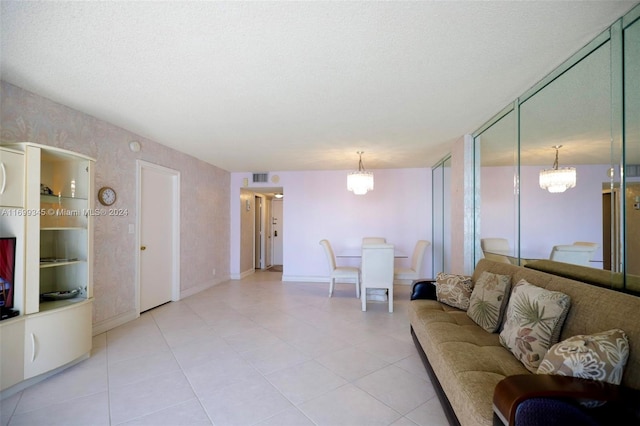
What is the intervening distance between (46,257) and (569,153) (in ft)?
14.2

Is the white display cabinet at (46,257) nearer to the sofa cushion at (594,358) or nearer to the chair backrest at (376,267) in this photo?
the chair backrest at (376,267)

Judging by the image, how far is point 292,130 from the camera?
338 centimetres

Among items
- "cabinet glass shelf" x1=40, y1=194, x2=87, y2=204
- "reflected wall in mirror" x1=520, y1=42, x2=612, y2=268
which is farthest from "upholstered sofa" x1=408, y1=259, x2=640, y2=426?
"cabinet glass shelf" x1=40, y1=194, x2=87, y2=204

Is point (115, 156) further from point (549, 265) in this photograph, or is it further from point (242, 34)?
point (549, 265)

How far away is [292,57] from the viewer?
6.13ft

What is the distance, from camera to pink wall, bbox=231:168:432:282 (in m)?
5.62

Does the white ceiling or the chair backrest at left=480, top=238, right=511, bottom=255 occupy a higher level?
the white ceiling

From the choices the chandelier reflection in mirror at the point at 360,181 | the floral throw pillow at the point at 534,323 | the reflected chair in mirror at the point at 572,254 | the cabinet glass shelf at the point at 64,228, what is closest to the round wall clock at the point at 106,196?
the cabinet glass shelf at the point at 64,228

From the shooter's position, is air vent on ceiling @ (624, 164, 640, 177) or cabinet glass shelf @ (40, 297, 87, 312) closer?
air vent on ceiling @ (624, 164, 640, 177)

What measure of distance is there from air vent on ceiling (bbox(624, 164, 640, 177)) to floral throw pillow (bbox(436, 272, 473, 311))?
4.68 ft

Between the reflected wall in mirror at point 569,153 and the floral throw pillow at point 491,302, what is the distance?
0.47 m

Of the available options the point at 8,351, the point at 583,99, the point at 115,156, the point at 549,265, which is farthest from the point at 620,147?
the point at 115,156

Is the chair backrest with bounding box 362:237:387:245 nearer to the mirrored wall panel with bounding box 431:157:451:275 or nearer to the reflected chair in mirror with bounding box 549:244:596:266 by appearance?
the mirrored wall panel with bounding box 431:157:451:275

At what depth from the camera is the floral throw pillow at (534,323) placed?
1.48 metres
